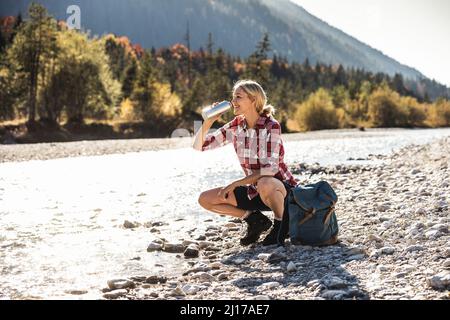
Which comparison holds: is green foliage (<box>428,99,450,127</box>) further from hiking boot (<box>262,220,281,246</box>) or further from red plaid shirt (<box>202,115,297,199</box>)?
Result: red plaid shirt (<box>202,115,297,199</box>)

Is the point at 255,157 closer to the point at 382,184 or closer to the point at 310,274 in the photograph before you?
the point at 310,274

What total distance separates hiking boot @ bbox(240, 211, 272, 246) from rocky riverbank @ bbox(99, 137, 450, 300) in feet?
0.53

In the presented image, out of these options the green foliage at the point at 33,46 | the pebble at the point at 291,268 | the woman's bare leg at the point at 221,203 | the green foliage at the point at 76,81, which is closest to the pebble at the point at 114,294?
the pebble at the point at 291,268

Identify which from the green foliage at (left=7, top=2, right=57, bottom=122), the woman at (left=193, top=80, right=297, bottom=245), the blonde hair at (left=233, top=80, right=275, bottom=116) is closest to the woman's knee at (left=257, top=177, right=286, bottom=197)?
the woman at (left=193, top=80, right=297, bottom=245)

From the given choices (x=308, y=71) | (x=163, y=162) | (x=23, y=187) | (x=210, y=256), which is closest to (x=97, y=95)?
(x=163, y=162)

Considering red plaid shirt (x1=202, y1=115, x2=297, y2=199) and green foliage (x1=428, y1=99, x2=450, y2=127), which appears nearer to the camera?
red plaid shirt (x1=202, y1=115, x2=297, y2=199)

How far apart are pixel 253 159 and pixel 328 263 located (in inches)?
56.5

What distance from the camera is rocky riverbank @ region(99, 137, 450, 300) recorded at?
483 centimetres

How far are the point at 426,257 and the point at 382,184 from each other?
674cm

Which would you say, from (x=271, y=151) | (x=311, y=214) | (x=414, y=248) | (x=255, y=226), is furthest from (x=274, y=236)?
(x=414, y=248)

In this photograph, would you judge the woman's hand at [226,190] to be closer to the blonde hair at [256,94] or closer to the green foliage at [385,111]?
the blonde hair at [256,94]

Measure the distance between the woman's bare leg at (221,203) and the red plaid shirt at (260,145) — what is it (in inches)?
16.7

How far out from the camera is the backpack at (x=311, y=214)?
6.19 meters

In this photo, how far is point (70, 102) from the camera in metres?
50.1
